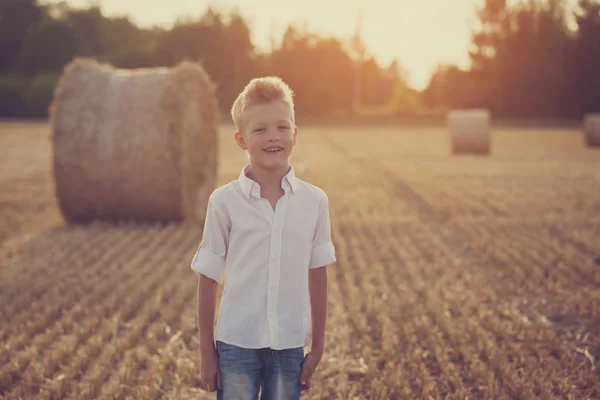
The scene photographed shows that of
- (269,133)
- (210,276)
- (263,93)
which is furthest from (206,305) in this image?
(263,93)

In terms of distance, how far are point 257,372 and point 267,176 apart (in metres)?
0.70

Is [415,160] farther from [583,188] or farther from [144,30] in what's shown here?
[144,30]

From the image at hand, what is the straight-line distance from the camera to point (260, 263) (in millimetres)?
2090

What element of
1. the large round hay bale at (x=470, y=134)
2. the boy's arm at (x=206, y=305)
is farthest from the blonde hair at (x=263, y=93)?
the large round hay bale at (x=470, y=134)

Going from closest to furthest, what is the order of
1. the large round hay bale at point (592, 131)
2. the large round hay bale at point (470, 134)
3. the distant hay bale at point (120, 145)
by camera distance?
the distant hay bale at point (120, 145), the large round hay bale at point (470, 134), the large round hay bale at point (592, 131)

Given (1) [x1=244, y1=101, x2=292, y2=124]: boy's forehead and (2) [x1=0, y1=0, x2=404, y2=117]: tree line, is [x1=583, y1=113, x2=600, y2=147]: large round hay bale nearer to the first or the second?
(1) [x1=244, y1=101, x2=292, y2=124]: boy's forehead

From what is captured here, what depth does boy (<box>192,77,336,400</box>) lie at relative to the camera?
2.06 metres

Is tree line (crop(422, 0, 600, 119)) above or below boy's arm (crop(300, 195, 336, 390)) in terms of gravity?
above

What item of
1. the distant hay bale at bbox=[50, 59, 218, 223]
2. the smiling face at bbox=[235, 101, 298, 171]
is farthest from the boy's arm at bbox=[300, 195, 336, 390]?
the distant hay bale at bbox=[50, 59, 218, 223]

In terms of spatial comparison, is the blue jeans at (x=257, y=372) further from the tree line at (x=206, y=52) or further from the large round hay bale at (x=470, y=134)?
the tree line at (x=206, y=52)

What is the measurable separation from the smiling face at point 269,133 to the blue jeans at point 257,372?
654mm

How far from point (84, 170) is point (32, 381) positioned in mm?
3868

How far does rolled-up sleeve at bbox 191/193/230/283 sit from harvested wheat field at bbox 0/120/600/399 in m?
1.27

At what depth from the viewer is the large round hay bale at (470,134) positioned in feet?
54.7
